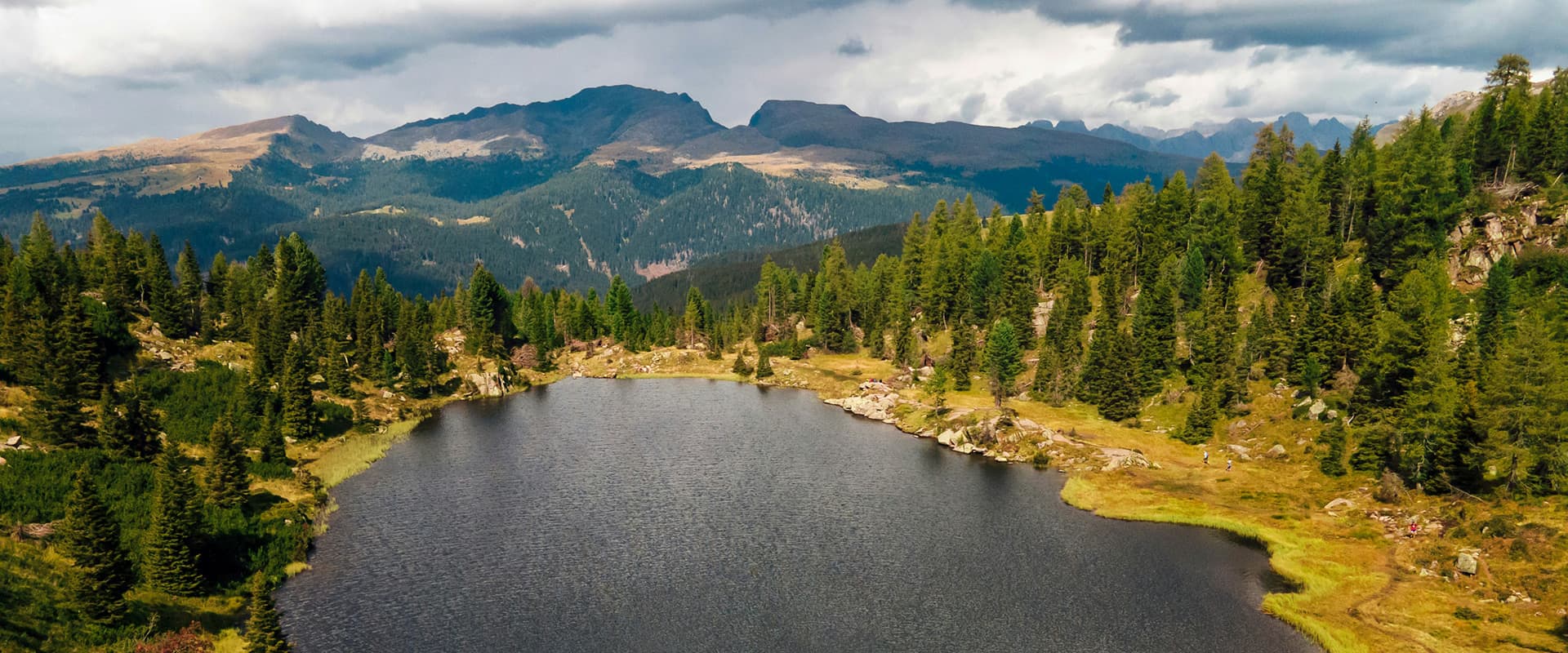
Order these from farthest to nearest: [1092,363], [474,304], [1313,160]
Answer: [474,304]
[1313,160]
[1092,363]

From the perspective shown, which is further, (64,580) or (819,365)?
(819,365)

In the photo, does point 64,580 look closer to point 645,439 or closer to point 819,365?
point 645,439

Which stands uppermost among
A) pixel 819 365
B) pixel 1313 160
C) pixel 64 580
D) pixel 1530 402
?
pixel 1313 160

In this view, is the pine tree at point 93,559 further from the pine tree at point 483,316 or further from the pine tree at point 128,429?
the pine tree at point 483,316

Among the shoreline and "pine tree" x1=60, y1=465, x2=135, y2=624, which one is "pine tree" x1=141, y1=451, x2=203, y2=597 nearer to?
"pine tree" x1=60, y1=465, x2=135, y2=624

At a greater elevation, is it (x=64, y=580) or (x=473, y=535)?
(x=64, y=580)

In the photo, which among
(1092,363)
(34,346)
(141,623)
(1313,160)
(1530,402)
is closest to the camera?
(141,623)

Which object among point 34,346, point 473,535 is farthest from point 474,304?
point 473,535

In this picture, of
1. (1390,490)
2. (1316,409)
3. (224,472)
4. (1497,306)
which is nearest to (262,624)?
(224,472)

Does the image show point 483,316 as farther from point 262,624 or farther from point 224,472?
point 262,624
